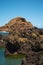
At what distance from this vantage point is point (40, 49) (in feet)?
222

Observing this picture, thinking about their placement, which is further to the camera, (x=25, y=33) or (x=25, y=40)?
(x=25, y=33)

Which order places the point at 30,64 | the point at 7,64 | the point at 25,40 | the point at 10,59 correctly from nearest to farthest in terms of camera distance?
the point at 30,64, the point at 7,64, the point at 10,59, the point at 25,40

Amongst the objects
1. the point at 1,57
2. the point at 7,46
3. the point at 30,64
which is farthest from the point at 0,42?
the point at 30,64

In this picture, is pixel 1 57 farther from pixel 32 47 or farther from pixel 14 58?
pixel 32 47

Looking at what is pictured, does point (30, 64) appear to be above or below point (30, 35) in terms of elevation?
below

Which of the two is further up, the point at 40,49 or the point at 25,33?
the point at 25,33

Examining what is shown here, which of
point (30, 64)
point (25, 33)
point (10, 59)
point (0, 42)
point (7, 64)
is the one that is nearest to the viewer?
point (30, 64)

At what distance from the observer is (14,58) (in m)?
59.8

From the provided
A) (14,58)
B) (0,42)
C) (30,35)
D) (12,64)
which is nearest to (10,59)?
(14,58)

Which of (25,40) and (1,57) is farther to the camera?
(25,40)

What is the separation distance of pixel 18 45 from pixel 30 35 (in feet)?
34.3

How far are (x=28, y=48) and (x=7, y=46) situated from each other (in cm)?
629

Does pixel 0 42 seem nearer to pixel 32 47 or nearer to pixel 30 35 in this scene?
pixel 30 35

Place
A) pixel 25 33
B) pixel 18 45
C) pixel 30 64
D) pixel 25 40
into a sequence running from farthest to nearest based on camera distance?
1. pixel 25 33
2. pixel 25 40
3. pixel 18 45
4. pixel 30 64
